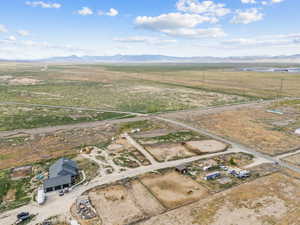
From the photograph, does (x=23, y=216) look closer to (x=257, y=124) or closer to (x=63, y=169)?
(x=63, y=169)

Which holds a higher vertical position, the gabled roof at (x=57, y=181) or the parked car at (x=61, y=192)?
the gabled roof at (x=57, y=181)

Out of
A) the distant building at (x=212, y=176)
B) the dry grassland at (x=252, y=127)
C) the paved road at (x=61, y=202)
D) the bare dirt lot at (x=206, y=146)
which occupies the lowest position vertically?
the paved road at (x=61, y=202)

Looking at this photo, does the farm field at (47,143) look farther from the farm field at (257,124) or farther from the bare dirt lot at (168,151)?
the farm field at (257,124)

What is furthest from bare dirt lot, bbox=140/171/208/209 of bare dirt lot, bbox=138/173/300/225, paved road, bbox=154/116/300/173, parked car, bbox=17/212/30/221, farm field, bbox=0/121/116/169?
farm field, bbox=0/121/116/169

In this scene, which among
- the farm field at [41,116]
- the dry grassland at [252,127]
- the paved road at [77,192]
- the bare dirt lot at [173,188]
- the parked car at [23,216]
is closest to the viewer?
the parked car at [23,216]

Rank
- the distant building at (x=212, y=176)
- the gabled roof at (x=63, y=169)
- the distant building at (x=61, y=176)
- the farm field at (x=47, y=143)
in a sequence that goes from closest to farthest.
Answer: the distant building at (x=61, y=176)
the gabled roof at (x=63, y=169)
the distant building at (x=212, y=176)
the farm field at (x=47, y=143)

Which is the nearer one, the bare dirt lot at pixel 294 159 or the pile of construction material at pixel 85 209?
the pile of construction material at pixel 85 209

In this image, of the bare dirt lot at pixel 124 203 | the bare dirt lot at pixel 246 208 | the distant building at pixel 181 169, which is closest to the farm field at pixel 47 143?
the bare dirt lot at pixel 124 203

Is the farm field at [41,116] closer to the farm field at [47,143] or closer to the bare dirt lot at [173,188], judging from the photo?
the farm field at [47,143]
